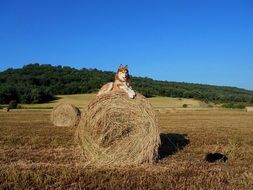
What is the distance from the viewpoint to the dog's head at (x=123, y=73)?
8773mm

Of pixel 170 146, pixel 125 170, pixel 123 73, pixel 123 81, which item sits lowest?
pixel 125 170

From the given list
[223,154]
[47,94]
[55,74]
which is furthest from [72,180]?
[55,74]

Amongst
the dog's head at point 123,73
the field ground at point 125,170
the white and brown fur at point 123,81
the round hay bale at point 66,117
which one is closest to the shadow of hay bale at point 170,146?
the field ground at point 125,170

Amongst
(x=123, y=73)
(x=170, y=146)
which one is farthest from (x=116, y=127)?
(x=170, y=146)

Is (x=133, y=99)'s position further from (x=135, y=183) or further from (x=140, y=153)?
(x=135, y=183)

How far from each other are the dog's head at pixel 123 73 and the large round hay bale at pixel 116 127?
294mm

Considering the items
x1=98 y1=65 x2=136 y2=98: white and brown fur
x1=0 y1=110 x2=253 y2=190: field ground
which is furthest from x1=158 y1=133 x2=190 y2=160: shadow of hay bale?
x1=98 y1=65 x2=136 y2=98: white and brown fur

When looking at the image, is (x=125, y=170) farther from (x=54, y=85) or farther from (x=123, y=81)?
(x=54, y=85)

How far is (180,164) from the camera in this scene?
26.4ft

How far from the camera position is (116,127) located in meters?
8.91

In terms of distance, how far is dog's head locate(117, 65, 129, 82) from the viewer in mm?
8773

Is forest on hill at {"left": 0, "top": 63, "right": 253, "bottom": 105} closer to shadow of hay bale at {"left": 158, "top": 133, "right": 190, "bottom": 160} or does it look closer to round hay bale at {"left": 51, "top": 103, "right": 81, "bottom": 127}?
round hay bale at {"left": 51, "top": 103, "right": 81, "bottom": 127}

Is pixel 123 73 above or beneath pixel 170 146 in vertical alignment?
above

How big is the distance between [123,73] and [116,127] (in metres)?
1.07
